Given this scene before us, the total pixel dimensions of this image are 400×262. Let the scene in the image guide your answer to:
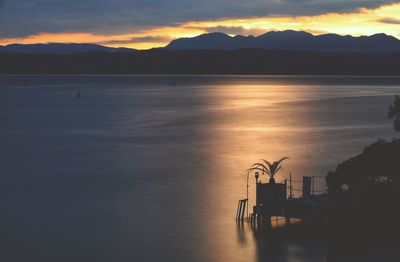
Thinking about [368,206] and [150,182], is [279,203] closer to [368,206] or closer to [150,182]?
[368,206]

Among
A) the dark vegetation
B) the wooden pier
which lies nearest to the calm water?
the wooden pier

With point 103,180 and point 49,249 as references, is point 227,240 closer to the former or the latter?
point 49,249

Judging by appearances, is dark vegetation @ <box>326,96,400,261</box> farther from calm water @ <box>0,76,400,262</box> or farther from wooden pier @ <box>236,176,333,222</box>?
wooden pier @ <box>236,176,333,222</box>

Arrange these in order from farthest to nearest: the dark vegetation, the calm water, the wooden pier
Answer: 1. the wooden pier
2. the calm water
3. the dark vegetation

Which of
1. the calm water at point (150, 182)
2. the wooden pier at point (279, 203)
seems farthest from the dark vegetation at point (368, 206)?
the wooden pier at point (279, 203)

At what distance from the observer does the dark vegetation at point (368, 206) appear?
19516mm

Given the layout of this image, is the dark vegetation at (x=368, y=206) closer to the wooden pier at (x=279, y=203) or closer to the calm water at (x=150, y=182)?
the calm water at (x=150, y=182)

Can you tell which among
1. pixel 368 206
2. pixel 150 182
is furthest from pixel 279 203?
pixel 150 182

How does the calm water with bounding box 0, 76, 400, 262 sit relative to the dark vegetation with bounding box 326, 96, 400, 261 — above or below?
below

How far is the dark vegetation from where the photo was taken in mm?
19516

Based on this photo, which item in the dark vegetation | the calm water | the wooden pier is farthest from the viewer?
the wooden pier

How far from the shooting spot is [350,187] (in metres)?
21.3

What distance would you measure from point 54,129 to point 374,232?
66188mm

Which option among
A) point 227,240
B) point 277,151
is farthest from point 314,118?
point 227,240
